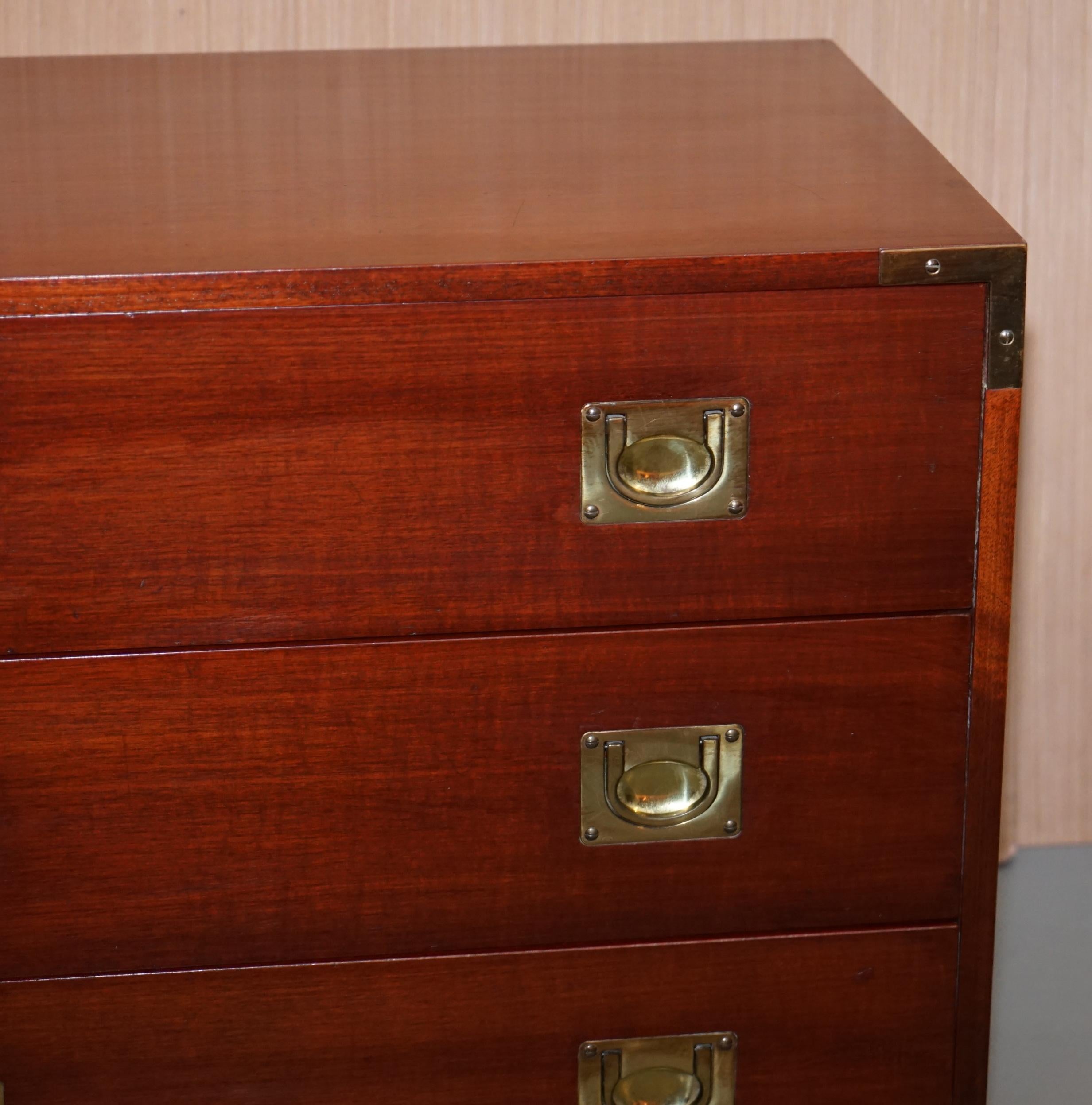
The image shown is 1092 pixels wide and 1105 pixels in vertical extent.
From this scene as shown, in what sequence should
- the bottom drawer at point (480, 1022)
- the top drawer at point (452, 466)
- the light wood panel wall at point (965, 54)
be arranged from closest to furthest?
the top drawer at point (452, 466), the bottom drawer at point (480, 1022), the light wood panel wall at point (965, 54)

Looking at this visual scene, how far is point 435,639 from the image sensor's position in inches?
29.9

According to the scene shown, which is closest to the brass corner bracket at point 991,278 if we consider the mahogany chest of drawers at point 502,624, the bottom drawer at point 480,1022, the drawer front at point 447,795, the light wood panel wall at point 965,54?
the mahogany chest of drawers at point 502,624

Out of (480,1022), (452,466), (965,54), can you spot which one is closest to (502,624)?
(452,466)

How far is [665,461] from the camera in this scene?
74cm

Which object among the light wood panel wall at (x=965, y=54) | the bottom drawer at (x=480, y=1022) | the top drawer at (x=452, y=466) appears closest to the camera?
the top drawer at (x=452, y=466)

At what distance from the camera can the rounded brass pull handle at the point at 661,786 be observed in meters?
0.78

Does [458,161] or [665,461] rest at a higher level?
[458,161]

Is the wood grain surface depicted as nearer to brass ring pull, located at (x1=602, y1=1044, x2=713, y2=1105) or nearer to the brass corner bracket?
the brass corner bracket

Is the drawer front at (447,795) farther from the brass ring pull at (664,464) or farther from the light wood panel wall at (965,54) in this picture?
the light wood panel wall at (965,54)

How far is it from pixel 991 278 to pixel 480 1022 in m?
0.44

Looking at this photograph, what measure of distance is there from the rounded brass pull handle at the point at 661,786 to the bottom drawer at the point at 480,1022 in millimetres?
74

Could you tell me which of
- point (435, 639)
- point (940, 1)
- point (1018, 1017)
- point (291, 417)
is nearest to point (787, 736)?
point (435, 639)

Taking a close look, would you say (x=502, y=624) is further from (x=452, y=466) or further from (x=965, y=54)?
(x=965, y=54)

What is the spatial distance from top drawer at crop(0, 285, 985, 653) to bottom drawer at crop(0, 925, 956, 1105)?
0.18m
